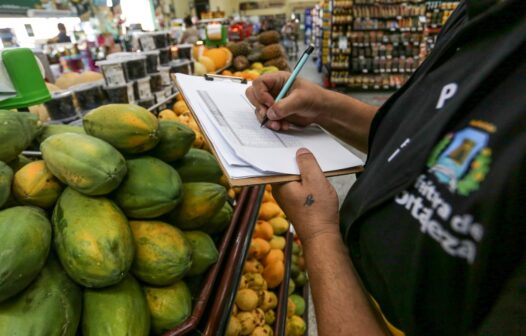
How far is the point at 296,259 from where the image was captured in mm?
1879

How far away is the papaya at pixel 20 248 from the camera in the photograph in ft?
1.56

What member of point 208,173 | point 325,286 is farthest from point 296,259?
point 325,286

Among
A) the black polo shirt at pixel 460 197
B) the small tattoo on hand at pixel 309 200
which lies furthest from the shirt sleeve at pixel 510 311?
the small tattoo on hand at pixel 309 200

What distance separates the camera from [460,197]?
38 centimetres

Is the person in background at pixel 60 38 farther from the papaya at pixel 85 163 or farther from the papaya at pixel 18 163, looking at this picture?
the papaya at pixel 85 163

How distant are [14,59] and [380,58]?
6.56 meters

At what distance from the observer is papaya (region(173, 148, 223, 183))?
0.83 meters

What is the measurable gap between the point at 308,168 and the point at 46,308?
515mm

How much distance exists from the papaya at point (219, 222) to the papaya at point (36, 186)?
13.5 inches

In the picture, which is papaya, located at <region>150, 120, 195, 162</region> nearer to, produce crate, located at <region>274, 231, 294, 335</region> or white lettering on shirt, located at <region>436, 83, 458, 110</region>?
white lettering on shirt, located at <region>436, 83, 458, 110</region>

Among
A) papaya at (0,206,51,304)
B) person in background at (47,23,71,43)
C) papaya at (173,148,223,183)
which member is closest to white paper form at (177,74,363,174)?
papaya at (173,148,223,183)

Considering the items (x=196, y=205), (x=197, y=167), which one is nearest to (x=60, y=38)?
(x=197, y=167)

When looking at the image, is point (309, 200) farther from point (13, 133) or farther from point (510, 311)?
point (13, 133)

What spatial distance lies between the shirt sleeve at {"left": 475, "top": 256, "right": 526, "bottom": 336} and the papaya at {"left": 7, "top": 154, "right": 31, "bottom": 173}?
83 centimetres
